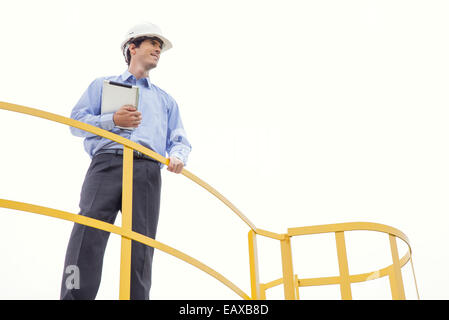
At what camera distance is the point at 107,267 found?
273cm

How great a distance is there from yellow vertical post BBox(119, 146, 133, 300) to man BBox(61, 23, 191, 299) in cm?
11

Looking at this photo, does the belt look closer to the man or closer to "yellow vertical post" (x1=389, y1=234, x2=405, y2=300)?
the man

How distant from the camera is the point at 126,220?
9.37ft

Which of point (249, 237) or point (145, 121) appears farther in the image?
point (249, 237)

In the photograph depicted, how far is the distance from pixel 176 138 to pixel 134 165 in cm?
60

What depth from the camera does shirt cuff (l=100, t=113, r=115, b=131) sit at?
3.41m

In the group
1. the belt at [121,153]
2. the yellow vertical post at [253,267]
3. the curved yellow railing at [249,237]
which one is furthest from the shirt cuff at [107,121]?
the yellow vertical post at [253,267]

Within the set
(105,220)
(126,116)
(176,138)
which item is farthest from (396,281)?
(126,116)

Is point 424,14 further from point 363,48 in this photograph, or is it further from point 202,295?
point 202,295

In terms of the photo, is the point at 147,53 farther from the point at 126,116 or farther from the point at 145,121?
the point at 126,116

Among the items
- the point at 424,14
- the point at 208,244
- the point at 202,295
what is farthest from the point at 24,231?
the point at 424,14

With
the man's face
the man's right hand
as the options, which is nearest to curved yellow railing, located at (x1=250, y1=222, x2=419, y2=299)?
the man's right hand

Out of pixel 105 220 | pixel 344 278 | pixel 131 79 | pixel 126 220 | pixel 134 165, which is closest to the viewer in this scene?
pixel 126 220
